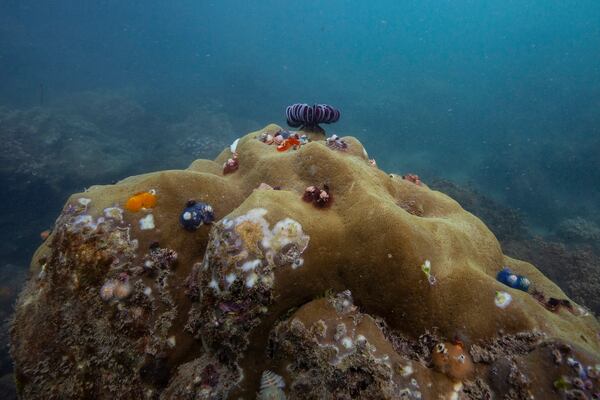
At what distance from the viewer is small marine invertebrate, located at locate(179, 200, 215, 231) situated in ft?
13.1

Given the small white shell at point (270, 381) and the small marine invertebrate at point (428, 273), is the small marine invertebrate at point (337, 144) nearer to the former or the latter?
the small marine invertebrate at point (428, 273)

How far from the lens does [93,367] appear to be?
3.46 meters

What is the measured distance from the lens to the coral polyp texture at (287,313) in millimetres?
2908

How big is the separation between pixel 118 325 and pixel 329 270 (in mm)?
2489

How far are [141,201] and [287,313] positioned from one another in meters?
2.48

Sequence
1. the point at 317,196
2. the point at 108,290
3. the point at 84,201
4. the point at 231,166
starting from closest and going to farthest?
the point at 108,290, the point at 317,196, the point at 84,201, the point at 231,166

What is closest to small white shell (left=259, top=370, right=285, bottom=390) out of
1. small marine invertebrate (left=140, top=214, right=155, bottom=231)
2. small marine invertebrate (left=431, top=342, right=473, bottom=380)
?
small marine invertebrate (left=431, top=342, right=473, bottom=380)

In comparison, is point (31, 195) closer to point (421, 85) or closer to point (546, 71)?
point (421, 85)

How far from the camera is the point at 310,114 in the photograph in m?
5.64

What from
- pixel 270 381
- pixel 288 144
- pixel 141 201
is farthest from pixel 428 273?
pixel 141 201

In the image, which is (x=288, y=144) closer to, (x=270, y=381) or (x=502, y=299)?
(x=270, y=381)

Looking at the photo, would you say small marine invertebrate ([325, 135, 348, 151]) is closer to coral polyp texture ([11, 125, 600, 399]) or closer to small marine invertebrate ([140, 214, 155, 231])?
coral polyp texture ([11, 125, 600, 399])

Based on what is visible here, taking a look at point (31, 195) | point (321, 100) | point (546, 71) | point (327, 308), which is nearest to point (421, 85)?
point (321, 100)

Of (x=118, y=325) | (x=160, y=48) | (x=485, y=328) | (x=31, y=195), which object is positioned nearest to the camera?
(x=485, y=328)
